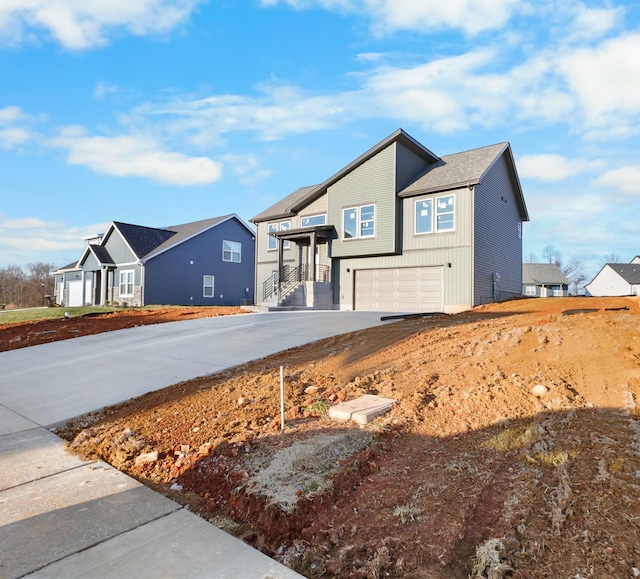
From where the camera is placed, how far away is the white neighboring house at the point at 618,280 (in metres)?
46.2

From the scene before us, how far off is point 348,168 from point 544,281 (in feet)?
129

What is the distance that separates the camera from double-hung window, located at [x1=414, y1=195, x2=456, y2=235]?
49.0ft

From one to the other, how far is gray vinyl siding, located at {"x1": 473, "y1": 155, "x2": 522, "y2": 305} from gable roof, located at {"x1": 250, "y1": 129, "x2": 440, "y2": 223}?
318 centimetres

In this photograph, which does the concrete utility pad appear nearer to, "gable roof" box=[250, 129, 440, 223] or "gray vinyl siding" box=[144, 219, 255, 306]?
"gable roof" box=[250, 129, 440, 223]

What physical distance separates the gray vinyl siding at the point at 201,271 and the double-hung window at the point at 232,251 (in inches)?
9.5

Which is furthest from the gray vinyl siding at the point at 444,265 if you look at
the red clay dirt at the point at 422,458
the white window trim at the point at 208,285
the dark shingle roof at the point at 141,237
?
the dark shingle roof at the point at 141,237

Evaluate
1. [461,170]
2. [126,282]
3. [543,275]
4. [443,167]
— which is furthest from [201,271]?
[543,275]

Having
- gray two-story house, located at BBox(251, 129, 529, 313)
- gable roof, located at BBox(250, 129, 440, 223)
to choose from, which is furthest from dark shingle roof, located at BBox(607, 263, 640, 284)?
gable roof, located at BBox(250, 129, 440, 223)

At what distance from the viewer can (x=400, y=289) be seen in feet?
53.5

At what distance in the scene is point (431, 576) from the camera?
6.40 feet

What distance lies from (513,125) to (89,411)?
18.0m

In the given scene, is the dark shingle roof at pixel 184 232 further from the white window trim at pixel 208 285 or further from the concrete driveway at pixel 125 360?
the concrete driveway at pixel 125 360

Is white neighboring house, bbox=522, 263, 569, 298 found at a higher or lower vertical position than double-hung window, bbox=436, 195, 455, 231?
lower

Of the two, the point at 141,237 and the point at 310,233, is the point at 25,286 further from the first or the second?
the point at 310,233
